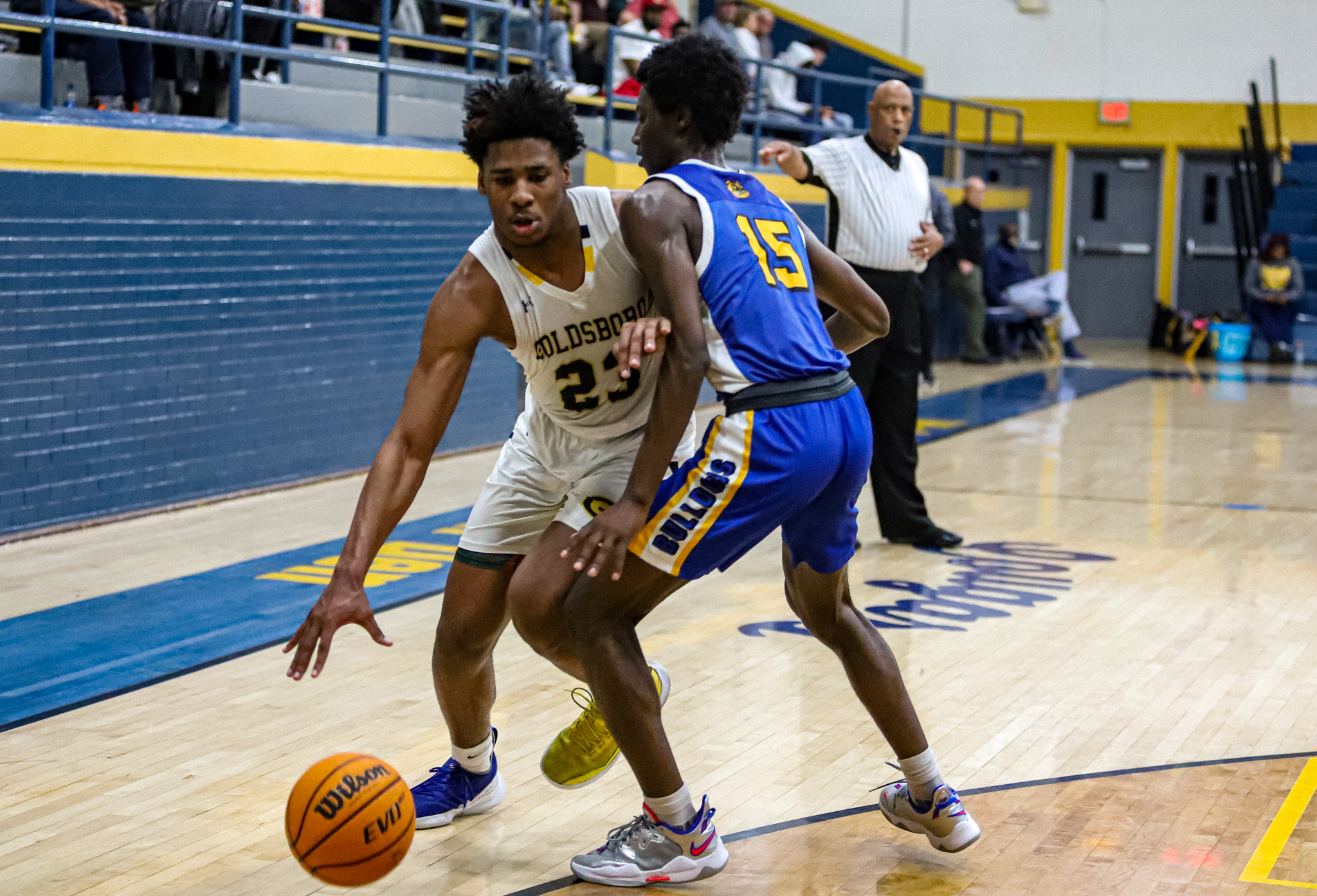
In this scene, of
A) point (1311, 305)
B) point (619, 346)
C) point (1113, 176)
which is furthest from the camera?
point (1113, 176)

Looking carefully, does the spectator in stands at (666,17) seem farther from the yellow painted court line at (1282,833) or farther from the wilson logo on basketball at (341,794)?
the wilson logo on basketball at (341,794)

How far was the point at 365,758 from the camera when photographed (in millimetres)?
3232

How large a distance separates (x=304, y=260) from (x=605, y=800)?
516 cm

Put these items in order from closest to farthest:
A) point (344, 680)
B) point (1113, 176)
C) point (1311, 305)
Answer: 1. point (344, 680)
2. point (1311, 305)
3. point (1113, 176)

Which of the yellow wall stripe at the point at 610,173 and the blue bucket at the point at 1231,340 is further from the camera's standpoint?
the blue bucket at the point at 1231,340

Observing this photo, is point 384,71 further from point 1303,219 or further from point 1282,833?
point 1303,219

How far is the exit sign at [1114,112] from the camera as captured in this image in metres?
20.9

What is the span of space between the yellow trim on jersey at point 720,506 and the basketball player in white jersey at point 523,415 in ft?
0.90

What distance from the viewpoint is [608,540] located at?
3.13 m

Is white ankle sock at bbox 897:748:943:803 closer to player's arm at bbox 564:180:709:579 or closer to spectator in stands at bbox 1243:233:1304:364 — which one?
player's arm at bbox 564:180:709:579

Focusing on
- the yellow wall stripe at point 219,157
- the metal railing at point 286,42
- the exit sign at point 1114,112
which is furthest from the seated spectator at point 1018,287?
the yellow wall stripe at point 219,157

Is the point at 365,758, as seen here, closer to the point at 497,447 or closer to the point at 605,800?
the point at 605,800

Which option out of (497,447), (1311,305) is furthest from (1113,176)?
(497,447)

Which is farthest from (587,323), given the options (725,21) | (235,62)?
(725,21)
